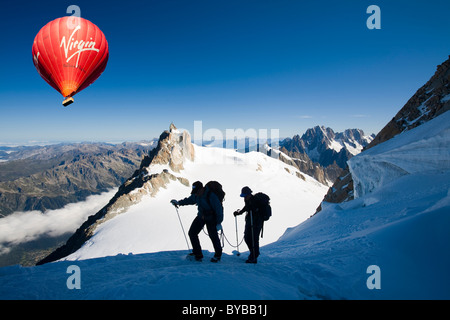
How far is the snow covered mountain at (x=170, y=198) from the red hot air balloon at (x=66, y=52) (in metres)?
22.2

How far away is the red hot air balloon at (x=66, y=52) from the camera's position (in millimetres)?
14289

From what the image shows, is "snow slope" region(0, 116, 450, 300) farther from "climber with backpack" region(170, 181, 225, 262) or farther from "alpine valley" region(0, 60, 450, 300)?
"climber with backpack" region(170, 181, 225, 262)

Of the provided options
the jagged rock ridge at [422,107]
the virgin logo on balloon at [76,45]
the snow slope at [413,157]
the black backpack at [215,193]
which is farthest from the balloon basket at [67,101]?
the jagged rock ridge at [422,107]

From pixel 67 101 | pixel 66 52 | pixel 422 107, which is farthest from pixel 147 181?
pixel 422 107

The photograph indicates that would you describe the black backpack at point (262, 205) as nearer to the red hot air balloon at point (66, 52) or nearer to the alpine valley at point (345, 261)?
the alpine valley at point (345, 261)

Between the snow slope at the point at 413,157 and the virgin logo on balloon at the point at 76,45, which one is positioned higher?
the virgin logo on balloon at the point at 76,45

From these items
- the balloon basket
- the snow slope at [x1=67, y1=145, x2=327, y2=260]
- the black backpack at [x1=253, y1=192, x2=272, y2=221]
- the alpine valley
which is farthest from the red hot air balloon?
the snow slope at [x1=67, y1=145, x2=327, y2=260]

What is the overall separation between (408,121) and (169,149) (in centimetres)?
6427

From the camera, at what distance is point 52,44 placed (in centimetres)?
1432

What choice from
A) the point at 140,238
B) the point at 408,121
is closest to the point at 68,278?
the point at 140,238

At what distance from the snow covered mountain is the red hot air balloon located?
22220 millimetres

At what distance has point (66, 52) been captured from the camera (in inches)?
558

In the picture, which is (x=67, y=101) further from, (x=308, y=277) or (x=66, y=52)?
(x=308, y=277)

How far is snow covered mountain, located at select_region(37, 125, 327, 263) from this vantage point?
31200 millimetres
